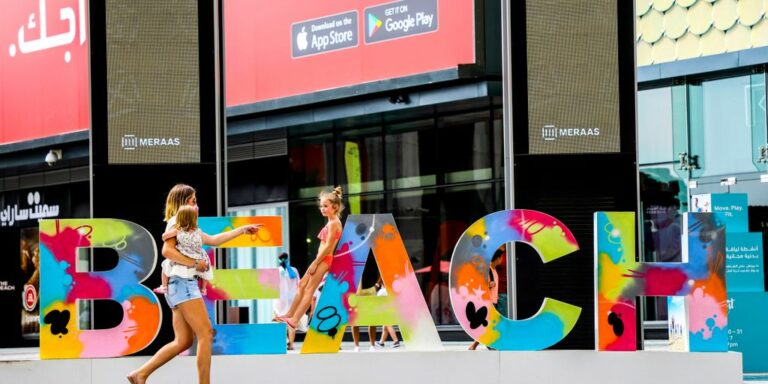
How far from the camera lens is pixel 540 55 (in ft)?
39.4

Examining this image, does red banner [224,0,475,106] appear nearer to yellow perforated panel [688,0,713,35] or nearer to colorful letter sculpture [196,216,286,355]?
yellow perforated panel [688,0,713,35]

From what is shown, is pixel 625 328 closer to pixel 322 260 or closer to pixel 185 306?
pixel 322 260

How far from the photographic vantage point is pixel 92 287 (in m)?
11.5

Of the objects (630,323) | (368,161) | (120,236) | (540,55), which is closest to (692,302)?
(630,323)

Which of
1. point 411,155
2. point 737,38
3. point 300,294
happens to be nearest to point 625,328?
point 300,294

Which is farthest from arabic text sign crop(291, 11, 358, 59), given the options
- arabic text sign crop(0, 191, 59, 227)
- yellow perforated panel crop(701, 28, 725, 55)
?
arabic text sign crop(0, 191, 59, 227)

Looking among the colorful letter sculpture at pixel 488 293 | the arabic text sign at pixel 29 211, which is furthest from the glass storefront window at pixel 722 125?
the arabic text sign at pixel 29 211

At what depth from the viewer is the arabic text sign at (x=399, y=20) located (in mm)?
23266

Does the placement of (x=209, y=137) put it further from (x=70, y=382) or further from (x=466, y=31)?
(x=466, y=31)

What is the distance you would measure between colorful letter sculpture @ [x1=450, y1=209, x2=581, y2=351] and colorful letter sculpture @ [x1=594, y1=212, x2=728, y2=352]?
39 cm

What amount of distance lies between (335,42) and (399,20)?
66.1 inches

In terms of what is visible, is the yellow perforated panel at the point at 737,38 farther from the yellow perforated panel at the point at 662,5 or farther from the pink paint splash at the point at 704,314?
the pink paint splash at the point at 704,314

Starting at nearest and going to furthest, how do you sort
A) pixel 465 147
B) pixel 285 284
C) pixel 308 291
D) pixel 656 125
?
1. pixel 308 291
2. pixel 285 284
3. pixel 656 125
4. pixel 465 147

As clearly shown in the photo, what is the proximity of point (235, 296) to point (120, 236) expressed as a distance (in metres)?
1.21
